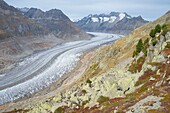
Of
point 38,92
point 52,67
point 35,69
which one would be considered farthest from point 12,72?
point 38,92

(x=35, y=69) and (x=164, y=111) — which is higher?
(x=164, y=111)

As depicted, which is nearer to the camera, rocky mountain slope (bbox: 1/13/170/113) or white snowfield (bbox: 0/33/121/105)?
rocky mountain slope (bbox: 1/13/170/113)

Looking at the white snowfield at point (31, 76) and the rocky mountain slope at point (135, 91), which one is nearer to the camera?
the rocky mountain slope at point (135, 91)

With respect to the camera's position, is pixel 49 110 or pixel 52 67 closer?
pixel 49 110

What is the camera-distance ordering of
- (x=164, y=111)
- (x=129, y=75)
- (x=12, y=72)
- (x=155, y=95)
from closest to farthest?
(x=164, y=111) → (x=155, y=95) → (x=129, y=75) → (x=12, y=72)

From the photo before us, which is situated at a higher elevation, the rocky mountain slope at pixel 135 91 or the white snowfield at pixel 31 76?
the rocky mountain slope at pixel 135 91

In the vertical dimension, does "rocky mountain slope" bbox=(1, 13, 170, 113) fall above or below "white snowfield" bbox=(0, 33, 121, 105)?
above

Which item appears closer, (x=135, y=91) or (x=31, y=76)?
(x=135, y=91)

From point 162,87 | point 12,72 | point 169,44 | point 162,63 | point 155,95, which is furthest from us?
point 12,72

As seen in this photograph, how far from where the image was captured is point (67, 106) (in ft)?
161

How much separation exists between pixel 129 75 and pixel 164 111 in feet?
73.5

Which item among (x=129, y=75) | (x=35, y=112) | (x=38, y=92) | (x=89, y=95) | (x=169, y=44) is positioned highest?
(x=169, y=44)

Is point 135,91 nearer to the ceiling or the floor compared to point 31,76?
nearer to the ceiling

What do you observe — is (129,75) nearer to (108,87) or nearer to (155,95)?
(108,87)
